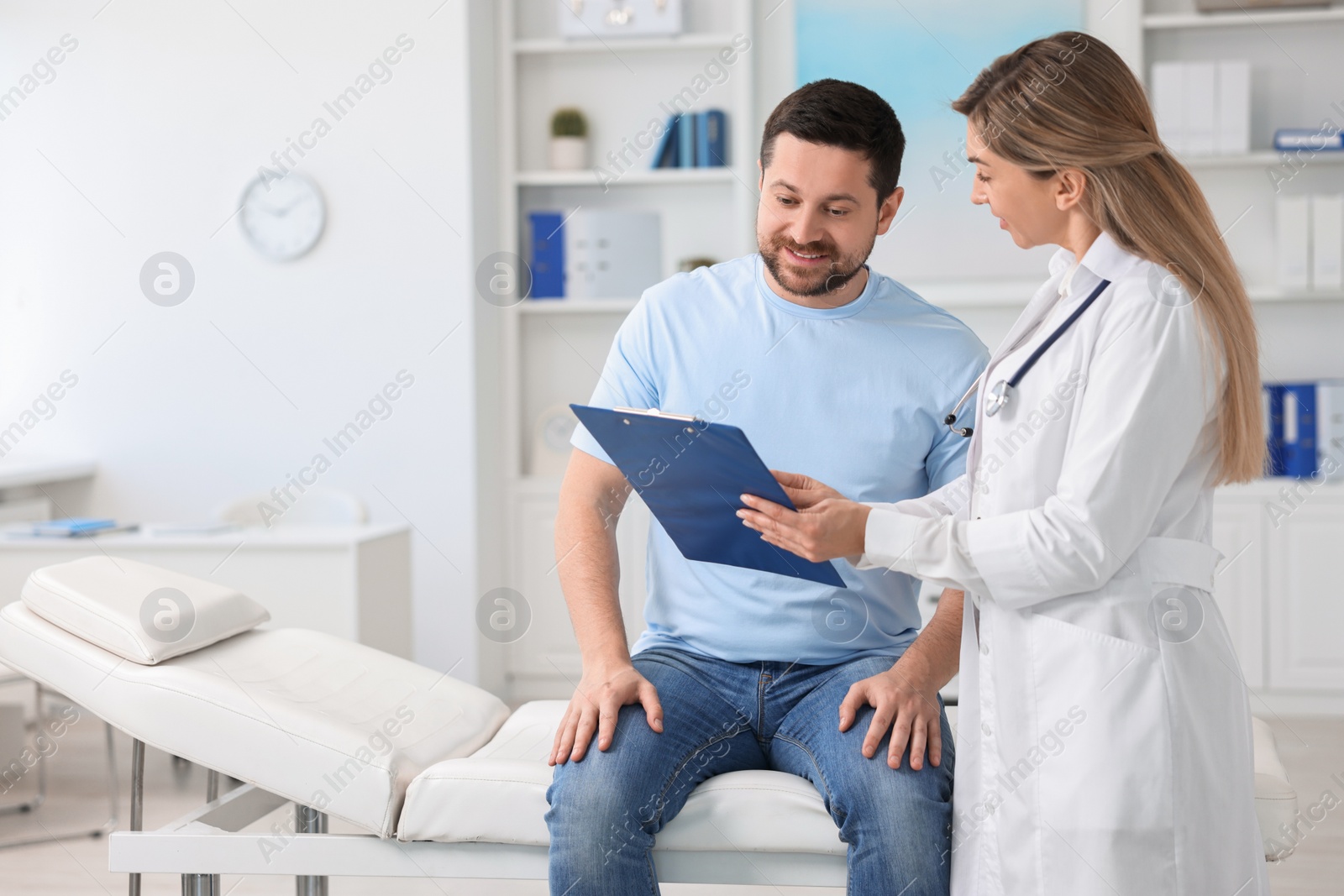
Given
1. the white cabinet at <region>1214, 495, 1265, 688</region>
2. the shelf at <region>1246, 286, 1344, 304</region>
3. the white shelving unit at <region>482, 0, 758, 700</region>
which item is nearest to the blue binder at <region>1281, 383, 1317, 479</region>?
the white cabinet at <region>1214, 495, 1265, 688</region>

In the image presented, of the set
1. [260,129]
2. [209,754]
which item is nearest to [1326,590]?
[209,754]

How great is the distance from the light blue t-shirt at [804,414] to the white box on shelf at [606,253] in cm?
231

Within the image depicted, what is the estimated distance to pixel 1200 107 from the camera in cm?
354

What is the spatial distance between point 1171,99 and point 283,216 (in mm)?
2789

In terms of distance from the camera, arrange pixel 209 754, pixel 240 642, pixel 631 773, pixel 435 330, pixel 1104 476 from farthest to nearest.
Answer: pixel 435 330
pixel 240 642
pixel 209 754
pixel 631 773
pixel 1104 476

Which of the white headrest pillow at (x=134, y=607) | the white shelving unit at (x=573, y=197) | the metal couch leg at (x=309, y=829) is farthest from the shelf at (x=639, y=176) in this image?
the metal couch leg at (x=309, y=829)

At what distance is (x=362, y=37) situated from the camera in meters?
3.87

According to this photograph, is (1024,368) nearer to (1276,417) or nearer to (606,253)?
(1276,417)

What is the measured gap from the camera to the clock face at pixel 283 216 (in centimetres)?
391

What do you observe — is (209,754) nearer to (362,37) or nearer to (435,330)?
(435,330)

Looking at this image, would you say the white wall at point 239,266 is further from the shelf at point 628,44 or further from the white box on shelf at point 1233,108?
the white box on shelf at point 1233,108

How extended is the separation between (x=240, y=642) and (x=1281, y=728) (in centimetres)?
298

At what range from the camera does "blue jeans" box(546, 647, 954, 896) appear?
1.24 m

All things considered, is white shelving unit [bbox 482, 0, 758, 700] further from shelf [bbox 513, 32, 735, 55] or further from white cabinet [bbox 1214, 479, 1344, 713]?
white cabinet [bbox 1214, 479, 1344, 713]
